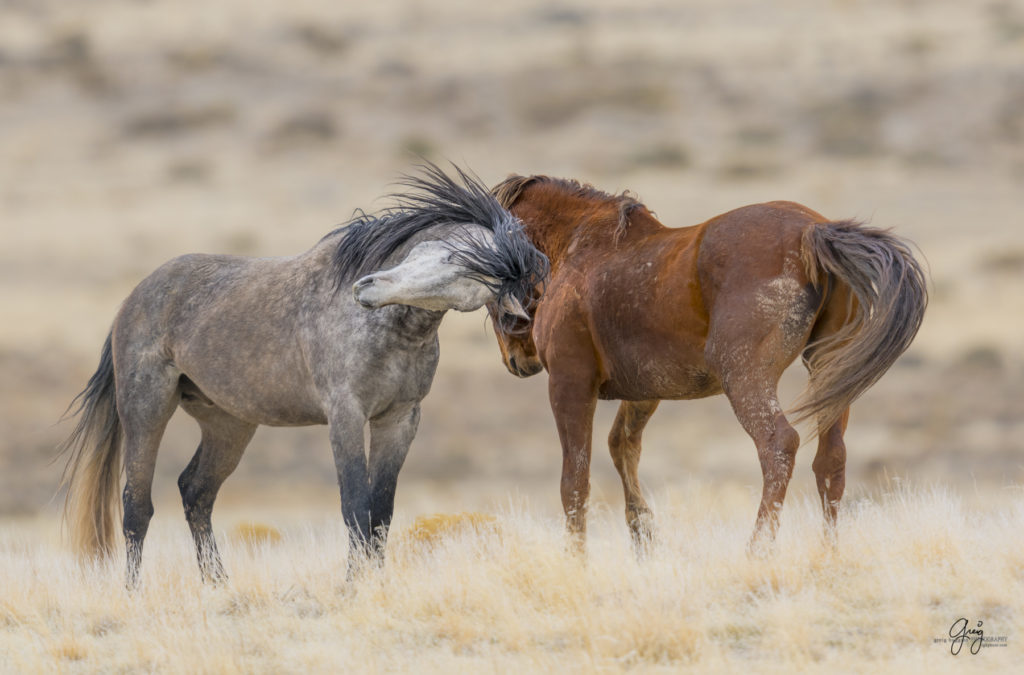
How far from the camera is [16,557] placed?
28.9 feet

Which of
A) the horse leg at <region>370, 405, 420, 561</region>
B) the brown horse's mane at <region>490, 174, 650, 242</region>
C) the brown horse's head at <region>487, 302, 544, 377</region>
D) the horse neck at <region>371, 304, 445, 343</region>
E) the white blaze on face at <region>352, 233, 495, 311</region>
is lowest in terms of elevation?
the horse leg at <region>370, 405, 420, 561</region>

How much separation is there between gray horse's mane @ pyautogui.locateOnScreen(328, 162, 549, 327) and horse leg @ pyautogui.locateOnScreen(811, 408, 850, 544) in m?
1.80

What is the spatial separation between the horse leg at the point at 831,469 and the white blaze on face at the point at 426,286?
6.62ft

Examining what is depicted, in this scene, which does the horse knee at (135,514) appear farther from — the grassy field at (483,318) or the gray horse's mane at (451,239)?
the gray horse's mane at (451,239)

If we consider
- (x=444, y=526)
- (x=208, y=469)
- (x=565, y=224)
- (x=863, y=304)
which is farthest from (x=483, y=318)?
(x=863, y=304)

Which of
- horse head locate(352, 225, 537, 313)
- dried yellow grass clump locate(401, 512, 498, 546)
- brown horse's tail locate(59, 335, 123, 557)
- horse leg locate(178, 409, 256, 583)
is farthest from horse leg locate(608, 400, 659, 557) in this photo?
brown horse's tail locate(59, 335, 123, 557)

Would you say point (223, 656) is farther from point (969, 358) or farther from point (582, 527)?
point (969, 358)

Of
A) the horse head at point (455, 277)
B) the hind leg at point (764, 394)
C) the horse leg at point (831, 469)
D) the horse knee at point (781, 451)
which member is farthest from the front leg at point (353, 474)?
the horse leg at point (831, 469)

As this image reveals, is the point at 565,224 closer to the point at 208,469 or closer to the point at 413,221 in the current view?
the point at 413,221

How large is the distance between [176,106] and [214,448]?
117 ft

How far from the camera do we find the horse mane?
7.08m

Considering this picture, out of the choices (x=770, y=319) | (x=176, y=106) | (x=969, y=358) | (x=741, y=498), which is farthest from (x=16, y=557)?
(x=176, y=106)

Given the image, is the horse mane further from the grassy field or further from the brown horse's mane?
the grassy field

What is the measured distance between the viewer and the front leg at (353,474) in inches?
269
